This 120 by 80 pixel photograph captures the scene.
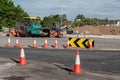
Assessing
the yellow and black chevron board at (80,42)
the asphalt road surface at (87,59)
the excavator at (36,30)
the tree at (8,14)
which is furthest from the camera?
the tree at (8,14)

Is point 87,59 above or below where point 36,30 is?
below

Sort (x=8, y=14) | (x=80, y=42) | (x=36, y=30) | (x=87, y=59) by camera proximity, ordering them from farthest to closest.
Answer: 1. (x=8, y=14)
2. (x=36, y=30)
3. (x=80, y=42)
4. (x=87, y=59)

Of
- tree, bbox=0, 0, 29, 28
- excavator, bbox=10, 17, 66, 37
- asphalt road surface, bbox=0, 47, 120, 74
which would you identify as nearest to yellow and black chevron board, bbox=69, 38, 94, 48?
asphalt road surface, bbox=0, 47, 120, 74

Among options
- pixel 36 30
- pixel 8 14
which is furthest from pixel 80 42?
pixel 8 14

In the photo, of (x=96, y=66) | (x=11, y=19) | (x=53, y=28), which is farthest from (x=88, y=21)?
(x=96, y=66)

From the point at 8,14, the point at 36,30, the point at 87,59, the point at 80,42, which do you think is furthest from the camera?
the point at 8,14

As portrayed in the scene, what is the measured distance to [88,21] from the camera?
150 m

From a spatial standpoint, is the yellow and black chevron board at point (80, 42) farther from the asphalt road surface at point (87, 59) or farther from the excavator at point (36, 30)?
the excavator at point (36, 30)

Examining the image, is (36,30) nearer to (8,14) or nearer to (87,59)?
(87,59)

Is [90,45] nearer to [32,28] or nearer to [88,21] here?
[32,28]

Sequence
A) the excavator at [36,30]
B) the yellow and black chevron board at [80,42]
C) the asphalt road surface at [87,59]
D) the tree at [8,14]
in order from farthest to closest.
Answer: the tree at [8,14] < the excavator at [36,30] < the yellow and black chevron board at [80,42] < the asphalt road surface at [87,59]

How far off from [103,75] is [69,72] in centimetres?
116

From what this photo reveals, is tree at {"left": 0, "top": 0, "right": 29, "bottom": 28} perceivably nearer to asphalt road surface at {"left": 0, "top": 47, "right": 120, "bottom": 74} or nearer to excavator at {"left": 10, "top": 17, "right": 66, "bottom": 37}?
excavator at {"left": 10, "top": 17, "right": 66, "bottom": 37}

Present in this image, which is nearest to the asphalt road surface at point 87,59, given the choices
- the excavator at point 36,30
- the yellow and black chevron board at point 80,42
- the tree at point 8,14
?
the yellow and black chevron board at point 80,42
